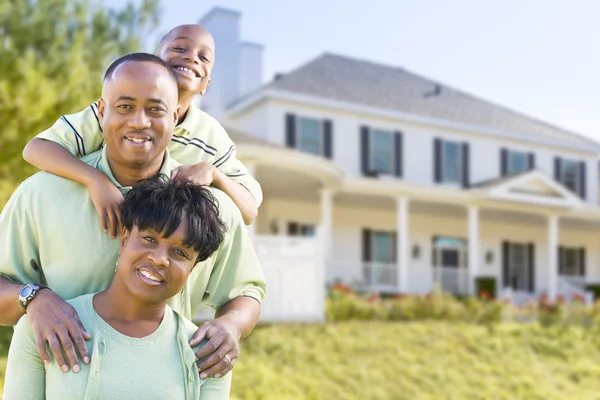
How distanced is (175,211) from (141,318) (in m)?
0.31

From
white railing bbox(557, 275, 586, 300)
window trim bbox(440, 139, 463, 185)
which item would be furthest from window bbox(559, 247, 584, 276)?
window trim bbox(440, 139, 463, 185)

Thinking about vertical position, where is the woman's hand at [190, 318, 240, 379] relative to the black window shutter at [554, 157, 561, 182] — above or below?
below

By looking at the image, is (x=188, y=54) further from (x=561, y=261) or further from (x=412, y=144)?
(x=561, y=261)

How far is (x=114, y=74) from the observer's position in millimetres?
2018

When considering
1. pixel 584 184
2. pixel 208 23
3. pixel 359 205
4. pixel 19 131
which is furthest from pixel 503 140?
pixel 19 131

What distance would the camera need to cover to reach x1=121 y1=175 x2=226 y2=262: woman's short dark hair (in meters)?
1.92

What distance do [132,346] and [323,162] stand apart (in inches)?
537

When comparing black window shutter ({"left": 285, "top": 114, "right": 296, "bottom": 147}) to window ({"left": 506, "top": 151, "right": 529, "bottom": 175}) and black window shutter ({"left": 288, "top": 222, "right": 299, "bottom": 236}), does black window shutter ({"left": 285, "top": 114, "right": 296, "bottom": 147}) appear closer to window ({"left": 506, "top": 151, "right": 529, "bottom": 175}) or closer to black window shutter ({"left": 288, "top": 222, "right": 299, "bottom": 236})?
black window shutter ({"left": 288, "top": 222, "right": 299, "bottom": 236})

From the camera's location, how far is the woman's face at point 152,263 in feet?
6.28

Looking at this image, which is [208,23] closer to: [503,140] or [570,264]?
[503,140]

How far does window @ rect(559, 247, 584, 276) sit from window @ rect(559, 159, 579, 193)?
2247 mm

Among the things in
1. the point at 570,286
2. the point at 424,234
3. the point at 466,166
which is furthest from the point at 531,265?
the point at 466,166

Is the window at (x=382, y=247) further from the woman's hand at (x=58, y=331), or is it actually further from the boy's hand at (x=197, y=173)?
the woman's hand at (x=58, y=331)

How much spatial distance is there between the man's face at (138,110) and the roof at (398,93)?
1719 centimetres
